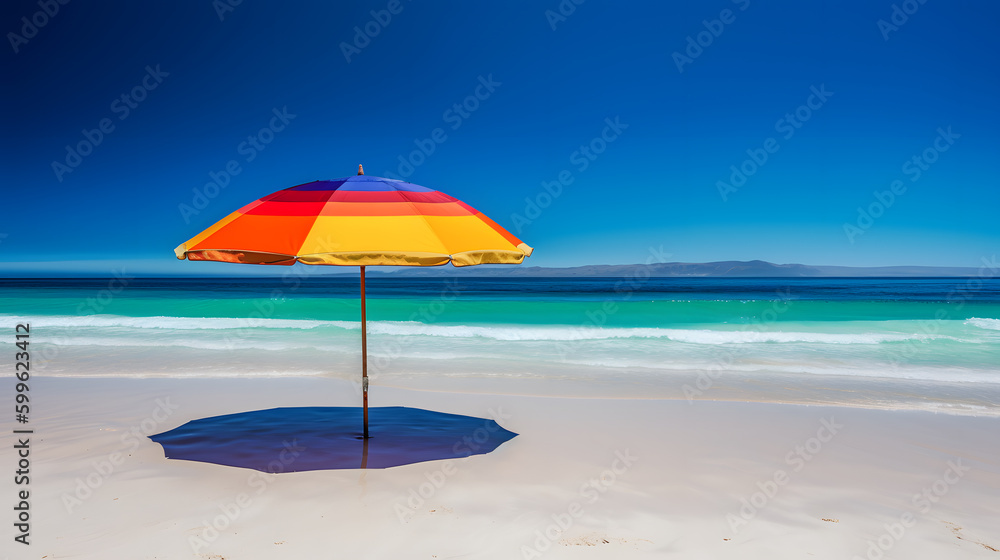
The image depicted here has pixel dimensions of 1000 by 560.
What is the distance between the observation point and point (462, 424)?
641 centimetres

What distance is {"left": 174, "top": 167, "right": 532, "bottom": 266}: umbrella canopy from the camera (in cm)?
410

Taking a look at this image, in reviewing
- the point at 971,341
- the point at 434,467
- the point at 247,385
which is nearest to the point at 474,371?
the point at 247,385

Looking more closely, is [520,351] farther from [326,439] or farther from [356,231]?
[356,231]

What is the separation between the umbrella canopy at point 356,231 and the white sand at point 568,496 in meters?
1.66

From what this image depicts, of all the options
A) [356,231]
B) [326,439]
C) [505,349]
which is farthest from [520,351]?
[356,231]

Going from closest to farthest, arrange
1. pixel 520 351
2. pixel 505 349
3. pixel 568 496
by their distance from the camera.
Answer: pixel 568 496, pixel 520 351, pixel 505 349

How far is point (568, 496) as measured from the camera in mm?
4250

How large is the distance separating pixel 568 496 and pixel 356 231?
8.04 feet

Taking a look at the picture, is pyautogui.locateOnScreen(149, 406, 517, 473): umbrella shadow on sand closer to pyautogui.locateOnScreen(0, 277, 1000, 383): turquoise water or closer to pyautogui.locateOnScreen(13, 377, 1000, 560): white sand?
pyautogui.locateOnScreen(13, 377, 1000, 560): white sand

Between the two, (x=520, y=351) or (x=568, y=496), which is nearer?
(x=568, y=496)

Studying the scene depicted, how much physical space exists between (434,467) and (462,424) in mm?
1630

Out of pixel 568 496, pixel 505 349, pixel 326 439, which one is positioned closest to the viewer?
pixel 568 496

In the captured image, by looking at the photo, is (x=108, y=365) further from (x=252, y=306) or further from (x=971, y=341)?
(x=252, y=306)

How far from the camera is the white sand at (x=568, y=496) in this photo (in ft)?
11.3
